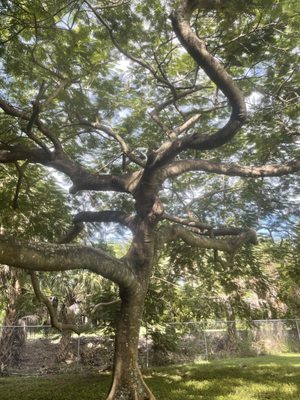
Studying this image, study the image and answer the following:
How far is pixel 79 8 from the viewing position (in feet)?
19.6

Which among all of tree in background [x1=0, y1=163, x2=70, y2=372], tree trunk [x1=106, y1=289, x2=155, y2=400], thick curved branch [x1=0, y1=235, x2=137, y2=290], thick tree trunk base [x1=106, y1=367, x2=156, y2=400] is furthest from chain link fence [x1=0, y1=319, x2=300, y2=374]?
thick curved branch [x1=0, y1=235, x2=137, y2=290]

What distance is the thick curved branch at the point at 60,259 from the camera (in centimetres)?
384

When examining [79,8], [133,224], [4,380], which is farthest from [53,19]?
[4,380]

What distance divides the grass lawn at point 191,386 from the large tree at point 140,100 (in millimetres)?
1861

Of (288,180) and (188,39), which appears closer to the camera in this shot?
(188,39)

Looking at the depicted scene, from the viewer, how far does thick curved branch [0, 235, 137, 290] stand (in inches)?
151

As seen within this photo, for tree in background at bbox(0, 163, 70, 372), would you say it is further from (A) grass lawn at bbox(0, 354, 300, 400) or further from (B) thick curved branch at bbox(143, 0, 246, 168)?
(B) thick curved branch at bbox(143, 0, 246, 168)

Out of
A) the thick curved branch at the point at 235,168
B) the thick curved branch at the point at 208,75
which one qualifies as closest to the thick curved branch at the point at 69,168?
the thick curved branch at the point at 235,168

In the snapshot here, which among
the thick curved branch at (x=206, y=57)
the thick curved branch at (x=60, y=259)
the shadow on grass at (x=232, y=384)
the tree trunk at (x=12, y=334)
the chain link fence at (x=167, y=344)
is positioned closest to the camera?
the thick curved branch at (x=60, y=259)

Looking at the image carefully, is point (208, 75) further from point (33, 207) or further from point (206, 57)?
point (33, 207)

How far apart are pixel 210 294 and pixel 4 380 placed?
691 centimetres

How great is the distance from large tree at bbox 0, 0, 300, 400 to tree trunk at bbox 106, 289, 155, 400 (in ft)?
0.05

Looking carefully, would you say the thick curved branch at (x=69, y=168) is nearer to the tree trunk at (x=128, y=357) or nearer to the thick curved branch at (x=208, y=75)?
the thick curved branch at (x=208, y=75)

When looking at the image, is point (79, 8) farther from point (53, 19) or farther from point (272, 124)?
point (272, 124)
